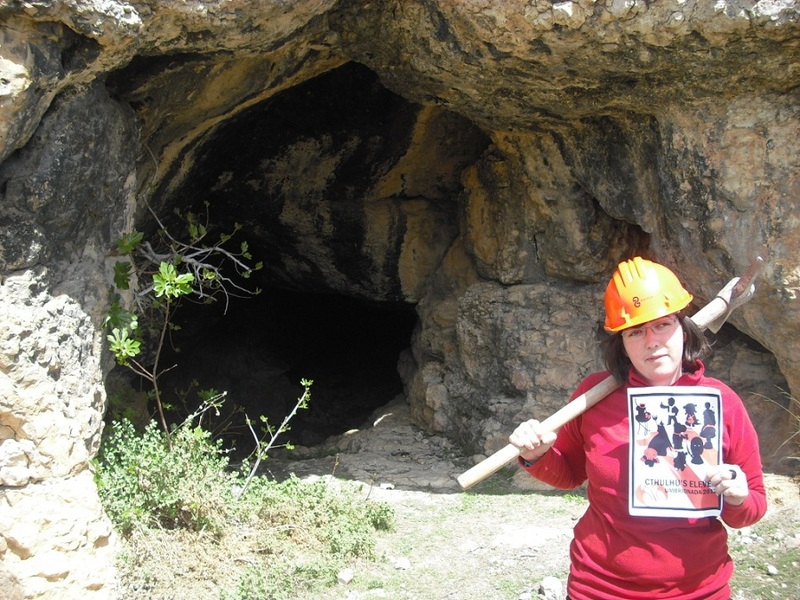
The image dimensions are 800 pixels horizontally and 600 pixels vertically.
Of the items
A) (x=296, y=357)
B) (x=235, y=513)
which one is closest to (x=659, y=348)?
(x=235, y=513)

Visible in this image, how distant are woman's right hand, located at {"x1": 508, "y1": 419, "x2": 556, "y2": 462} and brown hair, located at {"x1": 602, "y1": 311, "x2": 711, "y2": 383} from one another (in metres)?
0.23

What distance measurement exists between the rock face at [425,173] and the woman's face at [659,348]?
174 cm

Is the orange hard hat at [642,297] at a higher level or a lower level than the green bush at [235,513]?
higher

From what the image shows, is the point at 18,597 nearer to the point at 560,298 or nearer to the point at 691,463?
the point at 691,463

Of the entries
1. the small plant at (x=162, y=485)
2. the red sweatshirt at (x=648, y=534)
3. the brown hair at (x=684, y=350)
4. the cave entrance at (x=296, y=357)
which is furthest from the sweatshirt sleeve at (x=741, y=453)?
the cave entrance at (x=296, y=357)

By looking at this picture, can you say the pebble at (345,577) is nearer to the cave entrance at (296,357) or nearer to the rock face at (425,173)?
the rock face at (425,173)

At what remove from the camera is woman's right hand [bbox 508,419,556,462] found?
1.97 metres

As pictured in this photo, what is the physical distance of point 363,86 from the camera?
511 centimetres

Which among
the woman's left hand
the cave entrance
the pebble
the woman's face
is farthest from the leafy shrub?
the cave entrance

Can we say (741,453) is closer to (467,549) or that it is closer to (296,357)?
(467,549)

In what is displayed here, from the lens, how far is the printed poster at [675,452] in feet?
6.06

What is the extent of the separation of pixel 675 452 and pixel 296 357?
5743 mm

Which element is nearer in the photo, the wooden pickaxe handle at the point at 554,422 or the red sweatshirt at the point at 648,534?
the red sweatshirt at the point at 648,534

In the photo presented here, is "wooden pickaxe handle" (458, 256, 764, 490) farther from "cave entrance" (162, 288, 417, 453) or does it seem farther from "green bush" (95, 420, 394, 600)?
"cave entrance" (162, 288, 417, 453)
